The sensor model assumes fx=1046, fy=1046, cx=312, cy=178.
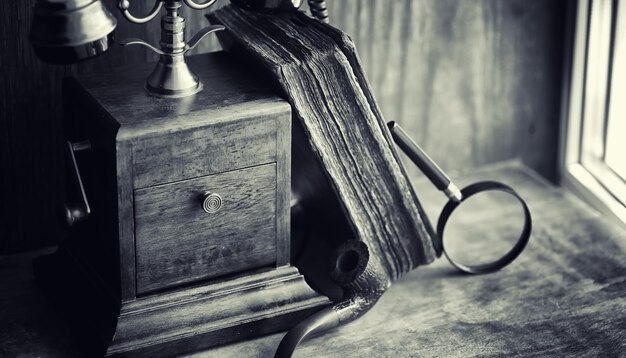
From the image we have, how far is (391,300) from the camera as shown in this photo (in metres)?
1.46

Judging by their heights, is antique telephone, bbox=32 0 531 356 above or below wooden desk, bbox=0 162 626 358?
above

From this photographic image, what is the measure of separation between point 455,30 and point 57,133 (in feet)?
2.23

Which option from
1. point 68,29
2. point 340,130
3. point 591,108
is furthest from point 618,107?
point 68,29

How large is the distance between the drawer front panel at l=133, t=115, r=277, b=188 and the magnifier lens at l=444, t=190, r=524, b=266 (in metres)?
0.40

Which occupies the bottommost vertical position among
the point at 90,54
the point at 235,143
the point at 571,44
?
the point at 571,44

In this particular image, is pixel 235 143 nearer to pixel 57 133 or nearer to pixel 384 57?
pixel 57 133

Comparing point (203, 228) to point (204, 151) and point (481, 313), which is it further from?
point (481, 313)

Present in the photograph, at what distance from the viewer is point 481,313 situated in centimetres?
143

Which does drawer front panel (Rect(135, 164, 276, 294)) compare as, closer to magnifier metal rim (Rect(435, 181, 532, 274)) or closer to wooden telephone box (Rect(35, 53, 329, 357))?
wooden telephone box (Rect(35, 53, 329, 357))

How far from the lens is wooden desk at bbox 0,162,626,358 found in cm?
134

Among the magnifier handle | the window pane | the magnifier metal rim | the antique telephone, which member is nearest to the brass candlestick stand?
the antique telephone

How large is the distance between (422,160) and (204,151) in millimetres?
343

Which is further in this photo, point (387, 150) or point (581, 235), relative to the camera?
point (581, 235)

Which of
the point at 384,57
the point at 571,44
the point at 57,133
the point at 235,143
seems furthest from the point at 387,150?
the point at 571,44
